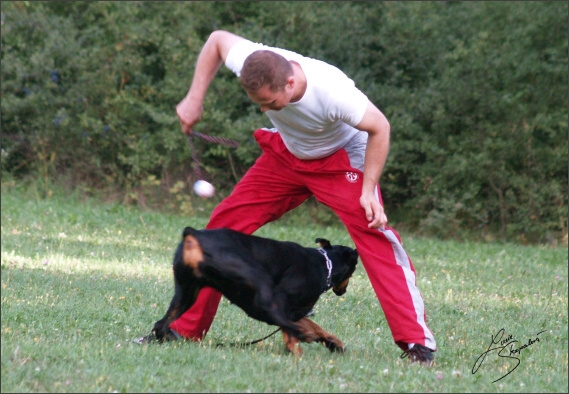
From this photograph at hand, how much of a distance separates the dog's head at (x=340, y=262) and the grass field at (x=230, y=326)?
0.43 meters

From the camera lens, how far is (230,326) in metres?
6.43

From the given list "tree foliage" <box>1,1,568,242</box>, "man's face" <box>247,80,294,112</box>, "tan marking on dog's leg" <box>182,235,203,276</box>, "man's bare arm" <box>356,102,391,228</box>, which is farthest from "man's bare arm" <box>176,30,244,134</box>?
"tree foliage" <box>1,1,568,242</box>

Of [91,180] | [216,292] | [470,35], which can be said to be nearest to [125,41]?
[91,180]

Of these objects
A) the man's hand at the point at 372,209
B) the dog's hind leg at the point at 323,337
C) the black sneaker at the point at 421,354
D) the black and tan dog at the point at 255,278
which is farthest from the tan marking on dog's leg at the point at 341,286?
the man's hand at the point at 372,209

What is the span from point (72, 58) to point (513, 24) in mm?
7959

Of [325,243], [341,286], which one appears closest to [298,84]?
[325,243]

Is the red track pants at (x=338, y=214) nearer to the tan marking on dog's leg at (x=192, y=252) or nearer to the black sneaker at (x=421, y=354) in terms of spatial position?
the black sneaker at (x=421, y=354)

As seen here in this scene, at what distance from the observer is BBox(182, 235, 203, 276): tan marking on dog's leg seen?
4984mm

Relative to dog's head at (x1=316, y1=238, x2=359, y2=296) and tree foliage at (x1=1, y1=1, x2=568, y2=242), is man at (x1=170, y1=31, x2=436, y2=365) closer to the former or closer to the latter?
dog's head at (x1=316, y1=238, x2=359, y2=296)

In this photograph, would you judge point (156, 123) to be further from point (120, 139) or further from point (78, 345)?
point (78, 345)

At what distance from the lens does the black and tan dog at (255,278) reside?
5.00 m

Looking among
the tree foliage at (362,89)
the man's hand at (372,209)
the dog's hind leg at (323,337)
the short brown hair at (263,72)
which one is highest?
the short brown hair at (263,72)

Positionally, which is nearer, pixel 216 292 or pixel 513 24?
pixel 216 292

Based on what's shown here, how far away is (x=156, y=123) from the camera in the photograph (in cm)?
1609
